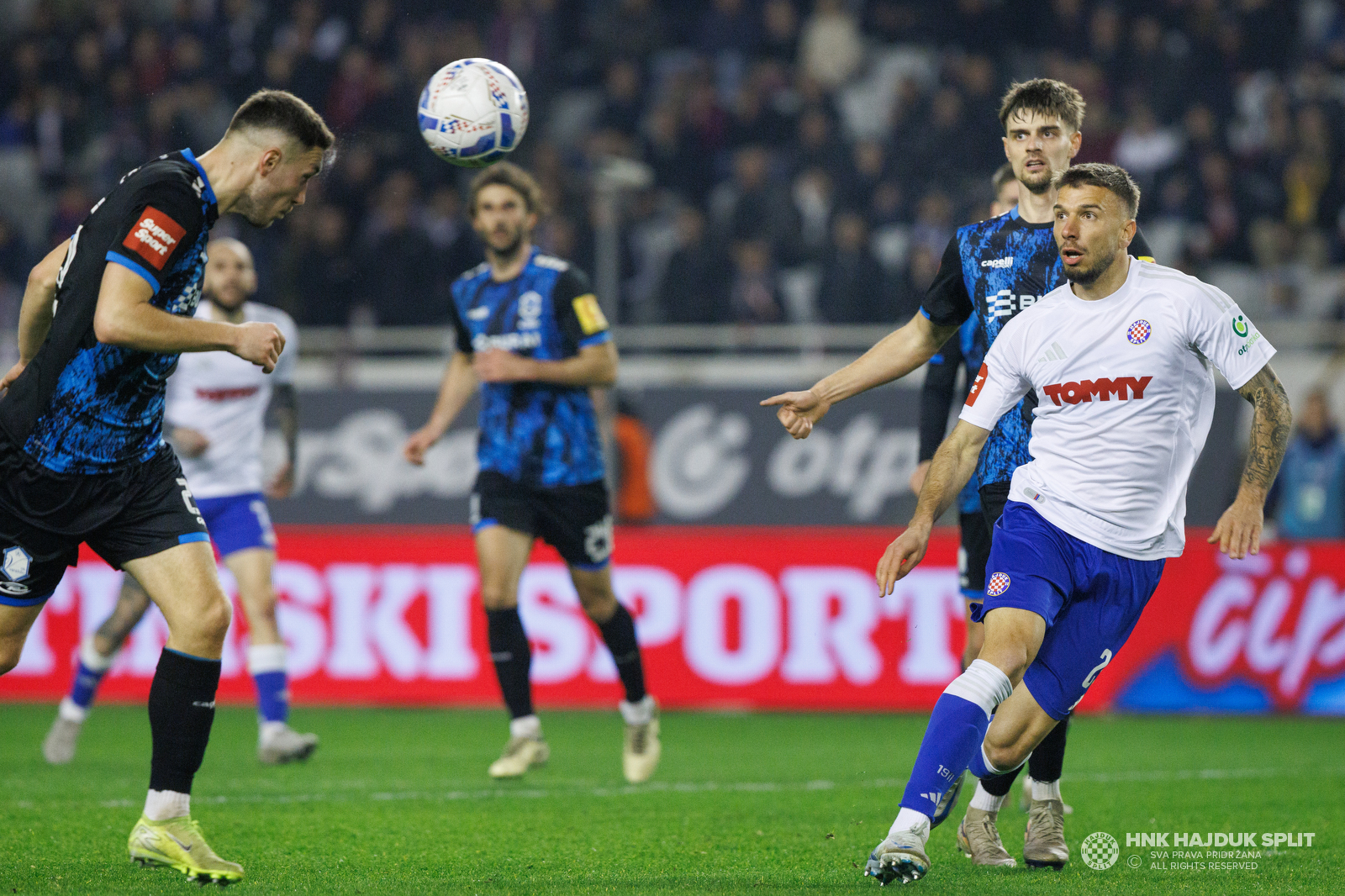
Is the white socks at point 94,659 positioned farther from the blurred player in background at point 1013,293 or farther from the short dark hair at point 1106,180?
the short dark hair at point 1106,180

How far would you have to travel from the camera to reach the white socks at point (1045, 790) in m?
5.72

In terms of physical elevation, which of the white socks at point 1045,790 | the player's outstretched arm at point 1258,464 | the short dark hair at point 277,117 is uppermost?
the short dark hair at point 277,117

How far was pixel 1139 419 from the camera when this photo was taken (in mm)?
5059

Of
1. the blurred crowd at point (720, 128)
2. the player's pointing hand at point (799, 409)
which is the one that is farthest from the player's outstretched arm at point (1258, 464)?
the blurred crowd at point (720, 128)

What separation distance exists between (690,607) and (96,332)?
702 centimetres

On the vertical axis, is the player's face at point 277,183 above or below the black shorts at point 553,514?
above

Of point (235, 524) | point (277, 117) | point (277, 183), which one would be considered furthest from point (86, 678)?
point (277, 117)

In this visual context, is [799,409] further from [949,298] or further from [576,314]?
[576,314]

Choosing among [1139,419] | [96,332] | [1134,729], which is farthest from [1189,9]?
[96,332]

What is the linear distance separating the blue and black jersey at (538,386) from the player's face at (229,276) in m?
1.29

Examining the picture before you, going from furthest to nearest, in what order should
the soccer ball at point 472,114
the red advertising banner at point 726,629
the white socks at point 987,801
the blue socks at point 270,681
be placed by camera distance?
the red advertising banner at point 726,629
the blue socks at point 270,681
the soccer ball at point 472,114
the white socks at point 987,801

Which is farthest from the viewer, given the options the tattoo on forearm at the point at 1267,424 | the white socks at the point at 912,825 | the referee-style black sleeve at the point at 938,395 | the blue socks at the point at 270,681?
the blue socks at the point at 270,681

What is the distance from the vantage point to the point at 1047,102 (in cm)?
569

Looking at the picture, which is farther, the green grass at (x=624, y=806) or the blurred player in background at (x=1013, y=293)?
the blurred player in background at (x=1013, y=293)
